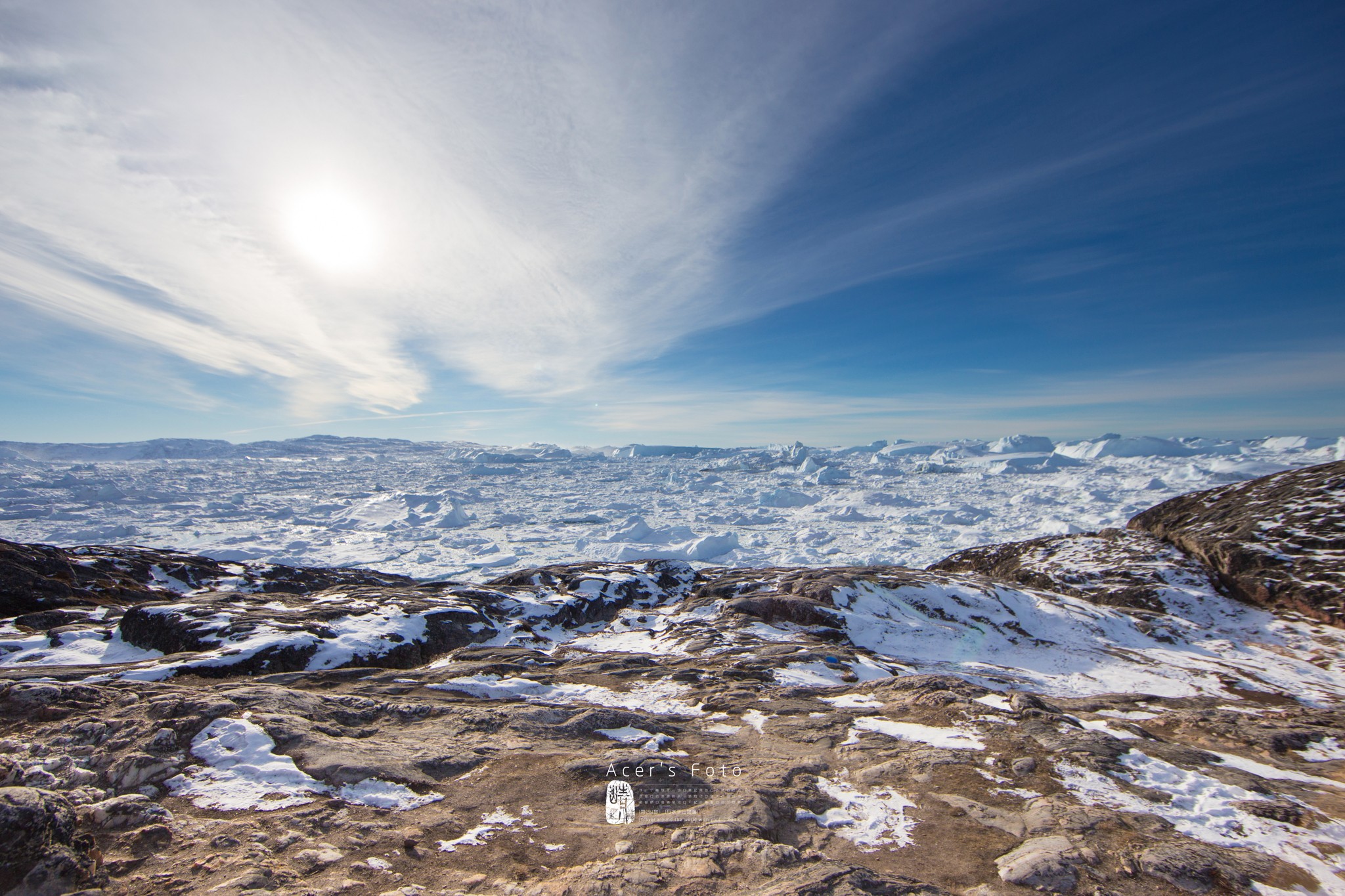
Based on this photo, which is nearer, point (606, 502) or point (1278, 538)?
point (1278, 538)

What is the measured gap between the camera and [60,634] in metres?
11.1

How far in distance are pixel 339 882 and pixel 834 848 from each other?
330 cm

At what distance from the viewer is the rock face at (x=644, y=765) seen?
3338 millimetres

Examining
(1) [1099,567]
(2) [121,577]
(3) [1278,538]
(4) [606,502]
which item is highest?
(4) [606,502]

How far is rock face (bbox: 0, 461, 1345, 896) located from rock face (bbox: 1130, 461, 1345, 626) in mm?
2238

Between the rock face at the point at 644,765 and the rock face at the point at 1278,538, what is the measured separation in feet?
7.34

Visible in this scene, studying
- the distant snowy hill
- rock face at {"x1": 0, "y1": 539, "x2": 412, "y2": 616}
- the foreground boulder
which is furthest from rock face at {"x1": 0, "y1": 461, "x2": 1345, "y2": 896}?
the distant snowy hill

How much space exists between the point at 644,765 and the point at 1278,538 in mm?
21400

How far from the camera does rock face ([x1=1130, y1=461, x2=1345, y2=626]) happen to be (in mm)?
14008

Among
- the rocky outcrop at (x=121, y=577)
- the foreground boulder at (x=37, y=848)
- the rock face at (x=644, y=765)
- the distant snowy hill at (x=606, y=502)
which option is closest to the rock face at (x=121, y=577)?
the rocky outcrop at (x=121, y=577)

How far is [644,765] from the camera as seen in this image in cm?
510
